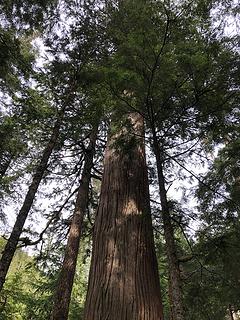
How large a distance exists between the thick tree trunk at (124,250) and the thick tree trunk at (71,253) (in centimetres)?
250

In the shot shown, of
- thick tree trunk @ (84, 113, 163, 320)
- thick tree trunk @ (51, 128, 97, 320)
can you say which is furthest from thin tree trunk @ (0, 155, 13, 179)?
thick tree trunk @ (84, 113, 163, 320)

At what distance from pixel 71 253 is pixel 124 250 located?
3.45 meters

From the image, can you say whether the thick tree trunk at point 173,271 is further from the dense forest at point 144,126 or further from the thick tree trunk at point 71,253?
the thick tree trunk at point 71,253

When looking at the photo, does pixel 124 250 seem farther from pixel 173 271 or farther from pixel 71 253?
pixel 71 253

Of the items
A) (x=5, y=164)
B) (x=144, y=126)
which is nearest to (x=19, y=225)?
(x=144, y=126)

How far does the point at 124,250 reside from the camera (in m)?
3.54

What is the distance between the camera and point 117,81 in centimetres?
389

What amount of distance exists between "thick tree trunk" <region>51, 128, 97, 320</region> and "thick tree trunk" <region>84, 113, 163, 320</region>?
2496mm

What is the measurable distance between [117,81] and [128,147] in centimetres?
98

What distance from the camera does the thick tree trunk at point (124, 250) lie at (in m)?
3.12

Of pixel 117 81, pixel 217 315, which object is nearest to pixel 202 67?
pixel 117 81

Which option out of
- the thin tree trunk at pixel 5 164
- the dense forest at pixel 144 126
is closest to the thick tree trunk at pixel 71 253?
the dense forest at pixel 144 126

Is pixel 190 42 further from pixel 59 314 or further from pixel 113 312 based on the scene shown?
pixel 59 314

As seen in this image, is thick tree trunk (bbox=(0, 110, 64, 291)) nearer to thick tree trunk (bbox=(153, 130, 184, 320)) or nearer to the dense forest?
the dense forest
